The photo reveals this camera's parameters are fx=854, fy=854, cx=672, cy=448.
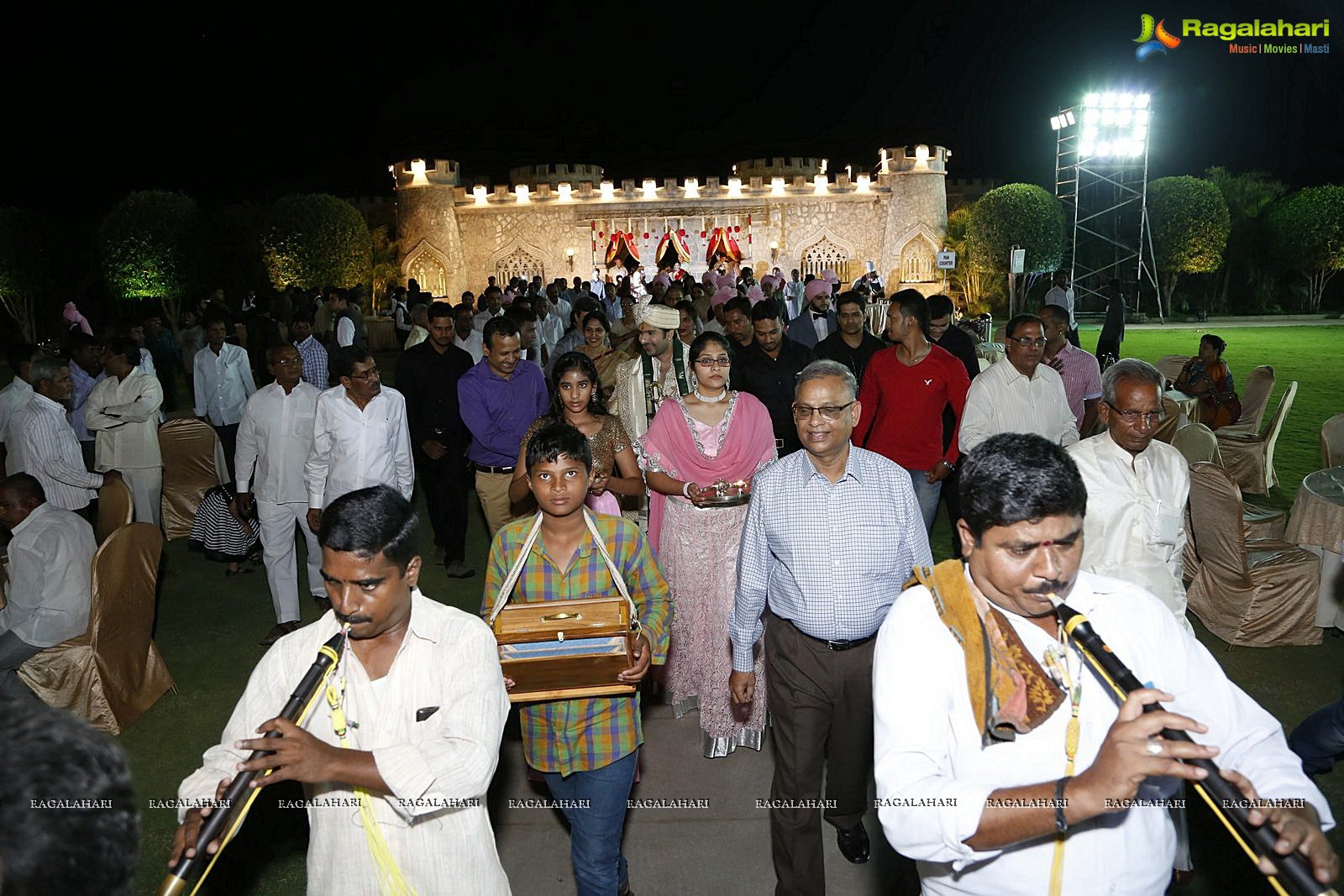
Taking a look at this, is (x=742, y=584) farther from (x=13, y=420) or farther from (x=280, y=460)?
(x=13, y=420)

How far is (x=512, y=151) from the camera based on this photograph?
51.6 meters

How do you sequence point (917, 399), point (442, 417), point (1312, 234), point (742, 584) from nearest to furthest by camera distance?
point (742, 584), point (917, 399), point (442, 417), point (1312, 234)

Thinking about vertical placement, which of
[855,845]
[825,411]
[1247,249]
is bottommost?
[855,845]

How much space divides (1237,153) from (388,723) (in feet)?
187

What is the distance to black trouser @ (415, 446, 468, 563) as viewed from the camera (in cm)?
642

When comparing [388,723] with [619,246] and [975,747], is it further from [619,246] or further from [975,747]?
[619,246]

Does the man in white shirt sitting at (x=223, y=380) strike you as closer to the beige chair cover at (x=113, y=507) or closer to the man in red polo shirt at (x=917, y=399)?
the beige chair cover at (x=113, y=507)

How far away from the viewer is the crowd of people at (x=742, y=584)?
5.36ft

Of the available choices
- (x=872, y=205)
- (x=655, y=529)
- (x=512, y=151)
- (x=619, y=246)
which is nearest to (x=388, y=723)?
(x=655, y=529)

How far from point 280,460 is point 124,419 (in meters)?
1.94

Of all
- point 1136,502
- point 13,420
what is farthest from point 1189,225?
point 13,420

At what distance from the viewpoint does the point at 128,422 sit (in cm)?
620

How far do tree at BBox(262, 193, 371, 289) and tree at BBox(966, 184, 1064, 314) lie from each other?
21924 mm

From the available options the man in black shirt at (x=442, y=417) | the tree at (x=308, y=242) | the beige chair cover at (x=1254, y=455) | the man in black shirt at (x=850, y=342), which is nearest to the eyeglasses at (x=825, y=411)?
the man in black shirt at (x=850, y=342)
